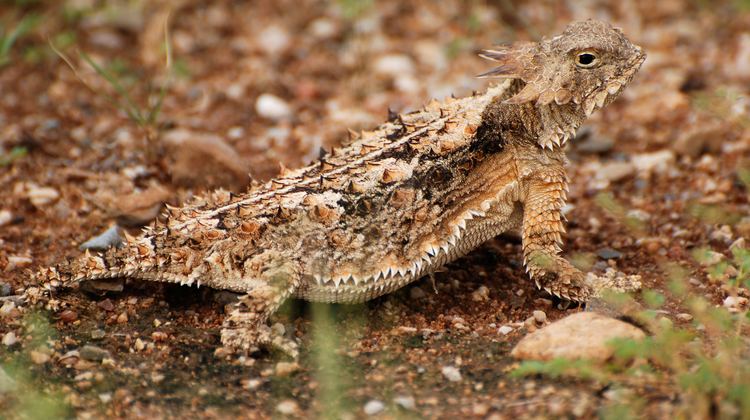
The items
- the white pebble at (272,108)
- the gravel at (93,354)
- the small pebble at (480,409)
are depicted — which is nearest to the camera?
the small pebble at (480,409)

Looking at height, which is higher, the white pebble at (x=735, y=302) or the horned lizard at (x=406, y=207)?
the horned lizard at (x=406, y=207)

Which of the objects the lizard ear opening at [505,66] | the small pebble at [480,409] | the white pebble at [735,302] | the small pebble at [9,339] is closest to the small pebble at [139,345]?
the small pebble at [9,339]

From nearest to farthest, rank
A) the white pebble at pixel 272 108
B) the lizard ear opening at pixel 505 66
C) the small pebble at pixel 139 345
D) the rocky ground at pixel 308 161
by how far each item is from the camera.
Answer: the rocky ground at pixel 308 161 → the small pebble at pixel 139 345 → the lizard ear opening at pixel 505 66 → the white pebble at pixel 272 108

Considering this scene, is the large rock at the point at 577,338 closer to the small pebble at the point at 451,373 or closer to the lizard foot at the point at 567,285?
the small pebble at the point at 451,373

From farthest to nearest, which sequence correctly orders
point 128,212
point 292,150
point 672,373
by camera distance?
point 292,150 → point 128,212 → point 672,373

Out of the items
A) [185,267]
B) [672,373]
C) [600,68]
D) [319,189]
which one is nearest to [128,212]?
[185,267]

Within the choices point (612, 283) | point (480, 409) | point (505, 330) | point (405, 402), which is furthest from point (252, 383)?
point (612, 283)

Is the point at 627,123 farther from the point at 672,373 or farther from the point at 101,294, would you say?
the point at 101,294
